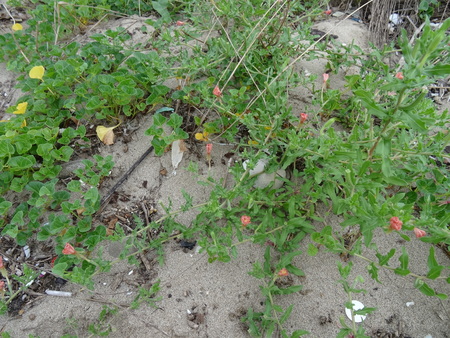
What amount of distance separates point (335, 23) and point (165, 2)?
152 cm

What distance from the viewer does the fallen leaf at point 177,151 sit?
93.7 inches

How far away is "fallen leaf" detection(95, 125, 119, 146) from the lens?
2473mm

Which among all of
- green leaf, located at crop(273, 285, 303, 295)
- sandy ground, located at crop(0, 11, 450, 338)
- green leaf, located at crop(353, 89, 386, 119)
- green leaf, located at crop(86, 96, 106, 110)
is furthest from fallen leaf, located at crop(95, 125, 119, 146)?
green leaf, located at crop(353, 89, 386, 119)

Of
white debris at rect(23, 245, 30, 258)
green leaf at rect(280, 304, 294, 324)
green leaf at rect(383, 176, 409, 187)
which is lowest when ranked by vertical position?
white debris at rect(23, 245, 30, 258)

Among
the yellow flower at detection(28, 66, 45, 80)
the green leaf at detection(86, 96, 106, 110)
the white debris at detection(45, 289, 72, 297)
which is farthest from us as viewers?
the yellow flower at detection(28, 66, 45, 80)

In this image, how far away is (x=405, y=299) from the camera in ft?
6.21

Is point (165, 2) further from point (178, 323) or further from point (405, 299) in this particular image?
point (405, 299)

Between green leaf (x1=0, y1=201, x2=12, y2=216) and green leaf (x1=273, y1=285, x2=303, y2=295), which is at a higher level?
green leaf (x1=0, y1=201, x2=12, y2=216)

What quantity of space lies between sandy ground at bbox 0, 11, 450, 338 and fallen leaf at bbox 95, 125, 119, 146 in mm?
749

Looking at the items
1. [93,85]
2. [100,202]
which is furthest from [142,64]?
[100,202]

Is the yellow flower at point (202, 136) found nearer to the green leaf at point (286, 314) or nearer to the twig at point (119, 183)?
the twig at point (119, 183)

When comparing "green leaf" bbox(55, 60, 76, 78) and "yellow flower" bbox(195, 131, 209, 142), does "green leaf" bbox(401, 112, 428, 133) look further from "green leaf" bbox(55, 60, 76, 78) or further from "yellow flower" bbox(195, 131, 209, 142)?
"green leaf" bbox(55, 60, 76, 78)

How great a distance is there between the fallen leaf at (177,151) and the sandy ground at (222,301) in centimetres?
55

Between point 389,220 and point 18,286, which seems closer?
point 389,220
